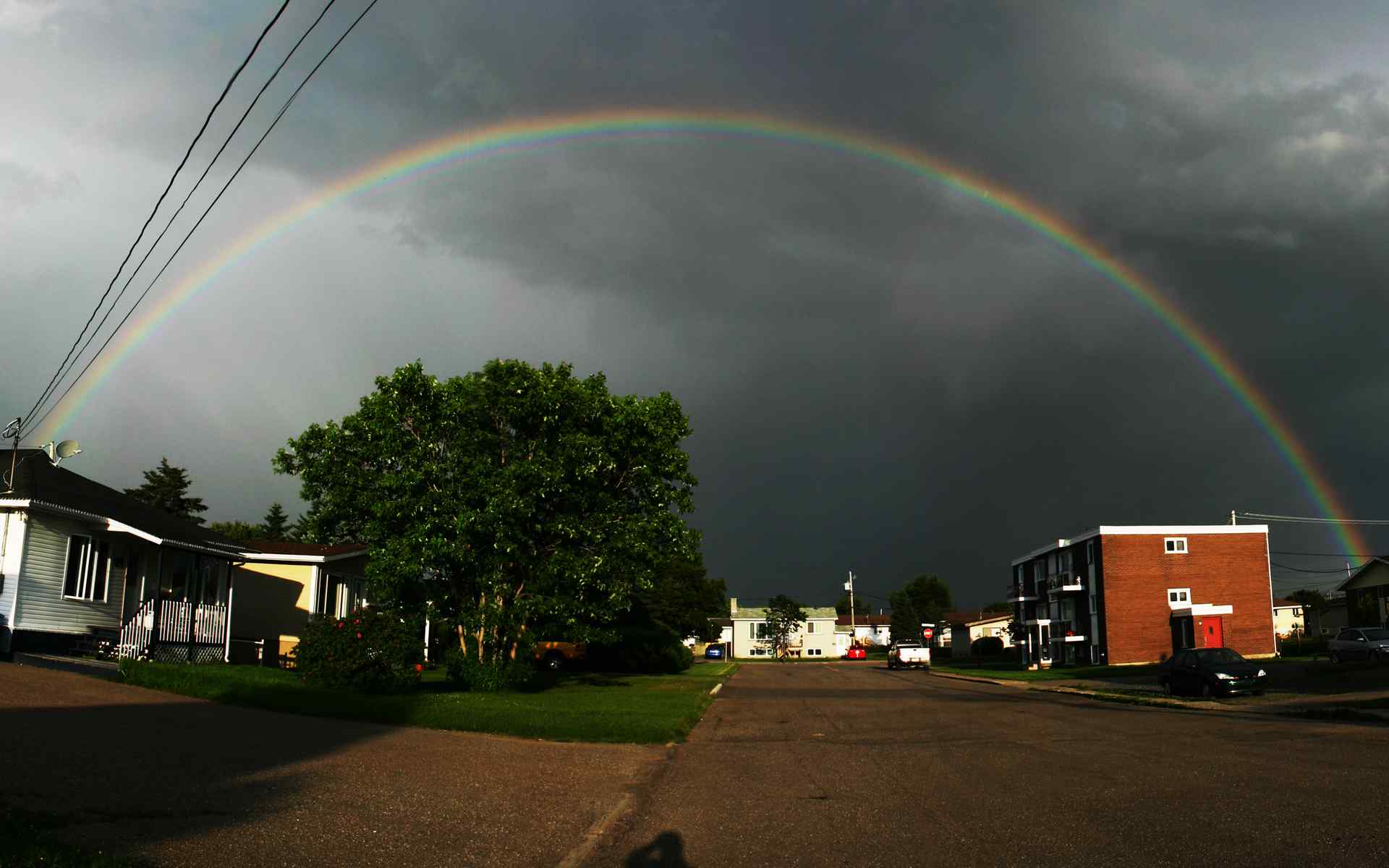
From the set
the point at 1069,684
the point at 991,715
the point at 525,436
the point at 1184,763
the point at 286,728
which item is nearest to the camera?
the point at 1184,763

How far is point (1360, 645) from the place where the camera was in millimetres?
42656

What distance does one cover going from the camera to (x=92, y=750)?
10.7 meters

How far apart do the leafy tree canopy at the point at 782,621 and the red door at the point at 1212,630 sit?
64600 millimetres

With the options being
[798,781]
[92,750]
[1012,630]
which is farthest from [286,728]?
[1012,630]

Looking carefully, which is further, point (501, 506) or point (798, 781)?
point (501, 506)

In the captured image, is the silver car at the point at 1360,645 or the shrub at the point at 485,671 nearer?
the shrub at the point at 485,671

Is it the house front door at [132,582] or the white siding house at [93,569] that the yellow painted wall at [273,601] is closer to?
the white siding house at [93,569]

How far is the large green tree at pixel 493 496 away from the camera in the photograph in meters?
26.5

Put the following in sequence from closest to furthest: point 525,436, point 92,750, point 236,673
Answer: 1. point 92,750
2. point 236,673
3. point 525,436

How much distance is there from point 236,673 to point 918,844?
17903 millimetres

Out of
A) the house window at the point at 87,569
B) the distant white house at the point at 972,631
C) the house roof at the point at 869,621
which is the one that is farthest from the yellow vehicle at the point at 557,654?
the house roof at the point at 869,621

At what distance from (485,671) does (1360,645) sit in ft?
119

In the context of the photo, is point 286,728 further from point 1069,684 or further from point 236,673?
point 1069,684

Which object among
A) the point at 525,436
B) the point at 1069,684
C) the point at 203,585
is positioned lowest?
the point at 1069,684
